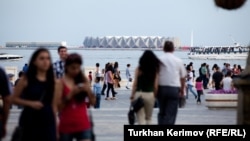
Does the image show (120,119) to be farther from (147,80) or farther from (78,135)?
(78,135)

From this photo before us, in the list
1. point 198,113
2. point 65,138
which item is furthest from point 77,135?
point 198,113

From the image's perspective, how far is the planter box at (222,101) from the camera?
18.2m

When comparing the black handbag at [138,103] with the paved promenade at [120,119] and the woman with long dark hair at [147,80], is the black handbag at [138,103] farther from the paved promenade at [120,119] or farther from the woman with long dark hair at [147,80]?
the paved promenade at [120,119]

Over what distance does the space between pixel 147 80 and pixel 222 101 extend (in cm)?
825

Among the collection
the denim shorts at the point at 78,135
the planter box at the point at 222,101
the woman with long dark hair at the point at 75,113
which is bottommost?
the planter box at the point at 222,101

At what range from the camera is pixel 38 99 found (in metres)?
7.31

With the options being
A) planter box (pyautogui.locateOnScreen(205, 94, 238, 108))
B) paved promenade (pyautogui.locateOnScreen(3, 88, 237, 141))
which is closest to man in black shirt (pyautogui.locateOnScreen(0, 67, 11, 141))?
paved promenade (pyautogui.locateOnScreen(3, 88, 237, 141))

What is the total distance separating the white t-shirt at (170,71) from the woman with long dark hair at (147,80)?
7.7 inches

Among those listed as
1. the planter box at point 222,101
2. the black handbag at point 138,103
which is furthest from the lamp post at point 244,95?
the planter box at point 222,101

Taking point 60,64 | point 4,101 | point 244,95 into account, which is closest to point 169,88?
point 60,64

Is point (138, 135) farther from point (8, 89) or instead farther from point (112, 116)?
point (112, 116)

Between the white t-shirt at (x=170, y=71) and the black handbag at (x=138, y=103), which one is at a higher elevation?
the white t-shirt at (x=170, y=71)

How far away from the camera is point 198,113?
17.1 meters

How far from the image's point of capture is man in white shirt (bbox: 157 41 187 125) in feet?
35.1
